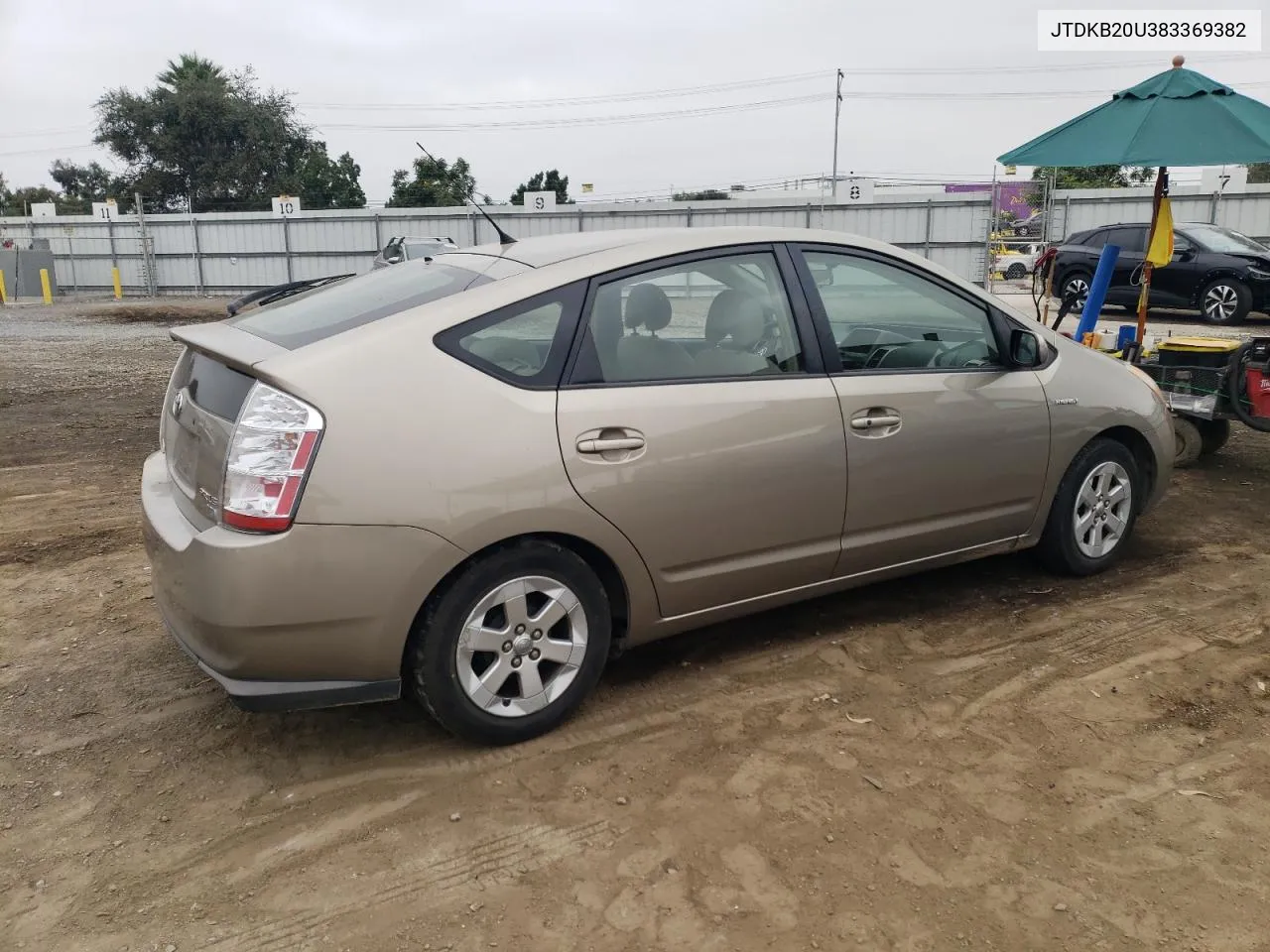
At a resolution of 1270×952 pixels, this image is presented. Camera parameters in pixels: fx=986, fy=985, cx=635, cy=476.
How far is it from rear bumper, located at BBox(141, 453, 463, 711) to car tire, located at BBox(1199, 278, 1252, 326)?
1626 centimetres

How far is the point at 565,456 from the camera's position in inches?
117

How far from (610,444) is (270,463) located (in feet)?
3.25

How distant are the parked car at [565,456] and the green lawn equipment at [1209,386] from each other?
98.1 inches

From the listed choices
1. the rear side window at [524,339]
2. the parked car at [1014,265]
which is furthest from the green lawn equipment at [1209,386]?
the parked car at [1014,265]

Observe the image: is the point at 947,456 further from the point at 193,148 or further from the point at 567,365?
the point at 193,148

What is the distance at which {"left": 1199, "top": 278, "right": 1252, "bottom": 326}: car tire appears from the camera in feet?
50.3

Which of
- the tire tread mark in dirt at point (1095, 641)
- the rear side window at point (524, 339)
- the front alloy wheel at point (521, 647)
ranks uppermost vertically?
the rear side window at point (524, 339)

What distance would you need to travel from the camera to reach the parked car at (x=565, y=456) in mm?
2713

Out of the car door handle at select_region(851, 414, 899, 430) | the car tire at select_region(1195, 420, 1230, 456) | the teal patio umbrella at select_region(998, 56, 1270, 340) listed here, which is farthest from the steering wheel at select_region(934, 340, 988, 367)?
the car tire at select_region(1195, 420, 1230, 456)

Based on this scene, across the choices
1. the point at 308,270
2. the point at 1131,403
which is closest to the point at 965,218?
the point at 308,270

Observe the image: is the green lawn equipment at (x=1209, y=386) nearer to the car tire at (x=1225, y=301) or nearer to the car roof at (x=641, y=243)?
the car roof at (x=641, y=243)

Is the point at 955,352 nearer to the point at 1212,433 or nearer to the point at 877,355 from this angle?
→ the point at 877,355

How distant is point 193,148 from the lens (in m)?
43.6

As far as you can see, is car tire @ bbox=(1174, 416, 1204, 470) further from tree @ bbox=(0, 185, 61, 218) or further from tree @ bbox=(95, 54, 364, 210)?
tree @ bbox=(0, 185, 61, 218)
